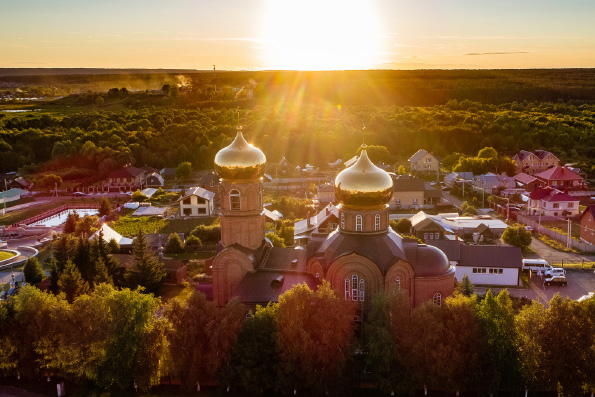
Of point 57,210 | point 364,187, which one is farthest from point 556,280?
point 57,210

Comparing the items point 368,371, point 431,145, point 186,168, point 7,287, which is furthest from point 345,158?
point 368,371

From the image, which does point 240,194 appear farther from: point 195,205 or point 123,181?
point 123,181

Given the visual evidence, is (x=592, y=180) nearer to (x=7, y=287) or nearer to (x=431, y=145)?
(x=431, y=145)

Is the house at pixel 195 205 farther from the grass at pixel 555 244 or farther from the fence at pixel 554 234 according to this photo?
the grass at pixel 555 244

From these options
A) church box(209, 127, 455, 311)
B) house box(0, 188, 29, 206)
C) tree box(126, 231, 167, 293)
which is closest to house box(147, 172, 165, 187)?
house box(0, 188, 29, 206)

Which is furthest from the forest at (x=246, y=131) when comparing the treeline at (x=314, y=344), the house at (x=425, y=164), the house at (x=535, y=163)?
the treeline at (x=314, y=344)
